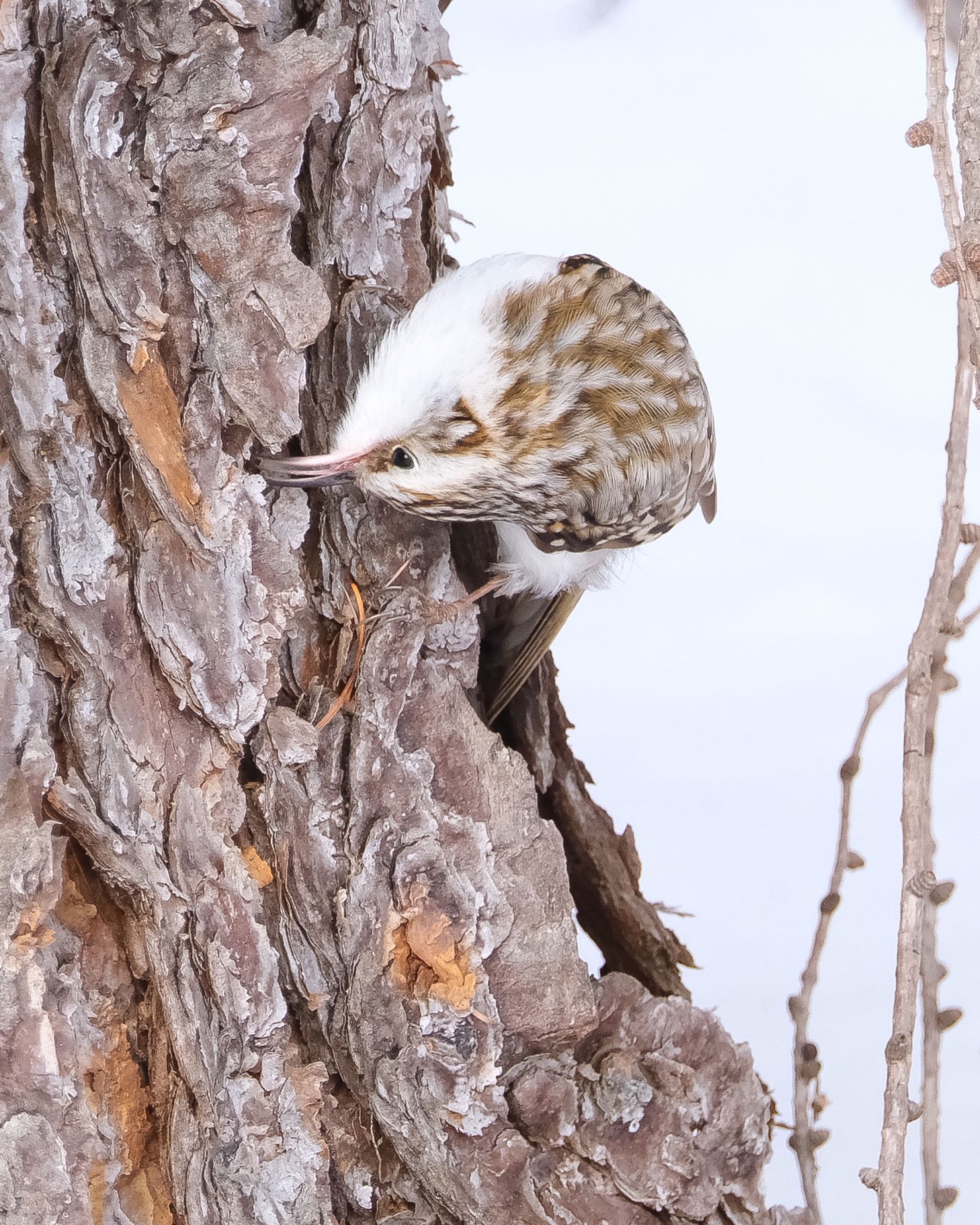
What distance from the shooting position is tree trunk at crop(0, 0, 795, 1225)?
36.7 inches

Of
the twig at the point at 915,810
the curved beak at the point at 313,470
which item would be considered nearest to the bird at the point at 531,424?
the curved beak at the point at 313,470

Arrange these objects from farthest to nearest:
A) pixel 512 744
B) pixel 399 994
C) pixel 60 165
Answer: pixel 512 744, pixel 399 994, pixel 60 165

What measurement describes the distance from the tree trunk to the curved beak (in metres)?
0.02

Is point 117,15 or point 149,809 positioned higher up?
point 117,15

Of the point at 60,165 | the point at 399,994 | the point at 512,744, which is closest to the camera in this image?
the point at 60,165

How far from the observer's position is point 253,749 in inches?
41.0

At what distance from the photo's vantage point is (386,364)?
1.04m

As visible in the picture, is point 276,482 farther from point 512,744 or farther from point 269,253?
point 512,744

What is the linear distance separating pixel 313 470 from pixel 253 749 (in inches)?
10.3

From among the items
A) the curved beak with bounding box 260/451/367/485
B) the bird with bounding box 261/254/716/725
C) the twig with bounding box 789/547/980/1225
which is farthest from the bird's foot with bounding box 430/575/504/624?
the twig with bounding box 789/547/980/1225

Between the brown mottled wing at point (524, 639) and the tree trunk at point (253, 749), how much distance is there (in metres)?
0.09

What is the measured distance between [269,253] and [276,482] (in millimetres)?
194

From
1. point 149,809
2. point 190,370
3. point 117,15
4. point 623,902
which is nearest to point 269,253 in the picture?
point 190,370

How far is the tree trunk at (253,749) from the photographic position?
93 cm
